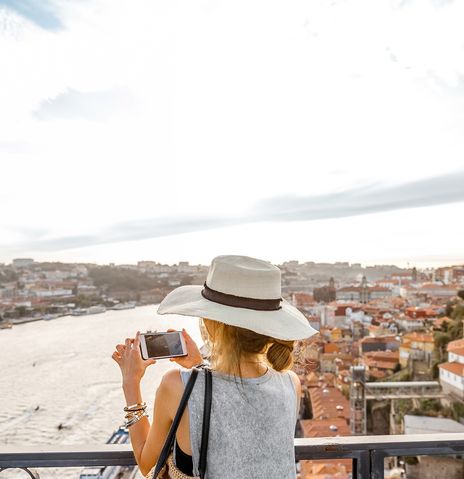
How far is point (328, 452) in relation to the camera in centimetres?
107

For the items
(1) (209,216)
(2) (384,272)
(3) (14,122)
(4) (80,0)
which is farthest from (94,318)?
(2) (384,272)

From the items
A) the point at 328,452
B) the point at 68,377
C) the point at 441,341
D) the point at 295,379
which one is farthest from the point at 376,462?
the point at 441,341

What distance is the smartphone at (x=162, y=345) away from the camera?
98 cm

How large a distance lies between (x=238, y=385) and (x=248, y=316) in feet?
0.38

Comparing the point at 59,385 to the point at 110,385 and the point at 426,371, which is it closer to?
the point at 110,385

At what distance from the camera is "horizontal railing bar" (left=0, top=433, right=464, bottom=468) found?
1.00 m

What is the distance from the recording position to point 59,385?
78.2 ft

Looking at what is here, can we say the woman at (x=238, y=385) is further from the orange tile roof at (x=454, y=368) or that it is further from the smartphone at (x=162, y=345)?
the orange tile roof at (x=454, y=368)

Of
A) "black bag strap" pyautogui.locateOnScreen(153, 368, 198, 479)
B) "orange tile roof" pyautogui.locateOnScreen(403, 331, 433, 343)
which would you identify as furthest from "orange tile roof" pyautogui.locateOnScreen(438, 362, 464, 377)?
"black bag strap" pyautogui.locateOnScreen(153, 368, 198, 479)

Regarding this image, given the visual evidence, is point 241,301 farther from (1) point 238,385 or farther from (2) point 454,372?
(2) point 454,372

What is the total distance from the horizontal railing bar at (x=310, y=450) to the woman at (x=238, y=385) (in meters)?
0.13

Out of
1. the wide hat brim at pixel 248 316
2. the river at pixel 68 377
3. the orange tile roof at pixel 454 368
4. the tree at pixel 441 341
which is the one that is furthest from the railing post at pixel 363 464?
the tree at pixel 441 341

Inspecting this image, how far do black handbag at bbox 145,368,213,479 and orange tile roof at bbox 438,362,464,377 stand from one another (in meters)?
22.2

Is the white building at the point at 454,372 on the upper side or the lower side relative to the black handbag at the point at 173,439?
lower
